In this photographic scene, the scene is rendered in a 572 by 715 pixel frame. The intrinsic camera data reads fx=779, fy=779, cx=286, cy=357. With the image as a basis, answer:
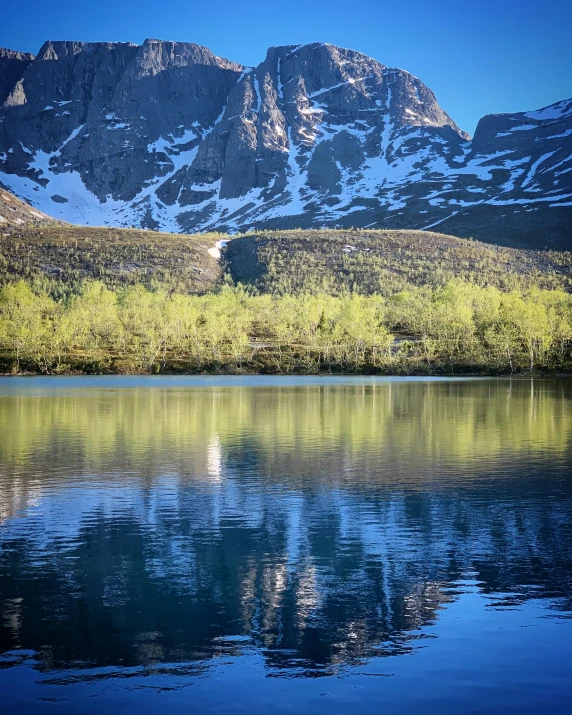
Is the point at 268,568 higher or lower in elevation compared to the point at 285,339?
lower

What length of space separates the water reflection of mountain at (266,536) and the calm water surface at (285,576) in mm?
77

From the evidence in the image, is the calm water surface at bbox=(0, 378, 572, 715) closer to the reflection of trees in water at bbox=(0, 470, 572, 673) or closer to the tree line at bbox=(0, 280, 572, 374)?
the reflection of trees in water at bbox=(0, 470, 572, 673)

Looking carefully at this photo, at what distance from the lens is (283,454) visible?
3897cm

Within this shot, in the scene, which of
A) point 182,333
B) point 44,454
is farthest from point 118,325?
point 44,454

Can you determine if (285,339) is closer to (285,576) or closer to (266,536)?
(266,536)

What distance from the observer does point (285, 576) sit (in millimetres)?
18844

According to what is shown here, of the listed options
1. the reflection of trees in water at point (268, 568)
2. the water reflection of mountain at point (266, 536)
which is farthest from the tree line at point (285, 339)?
the reflection of trees in water at point (268, 568)

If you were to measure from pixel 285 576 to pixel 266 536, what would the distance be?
12.9 ft

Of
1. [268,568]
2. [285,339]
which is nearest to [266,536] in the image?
[268,568]

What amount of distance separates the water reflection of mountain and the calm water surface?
8 cm

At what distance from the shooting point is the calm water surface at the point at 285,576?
42.7 ft

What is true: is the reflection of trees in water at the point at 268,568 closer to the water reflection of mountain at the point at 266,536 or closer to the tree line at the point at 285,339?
the water reflection of mountain at the point at 266,536

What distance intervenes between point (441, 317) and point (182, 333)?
48.0m

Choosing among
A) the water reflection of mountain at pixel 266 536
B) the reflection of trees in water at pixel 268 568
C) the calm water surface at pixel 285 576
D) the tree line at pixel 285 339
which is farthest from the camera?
the tree line at pixel 285 339
